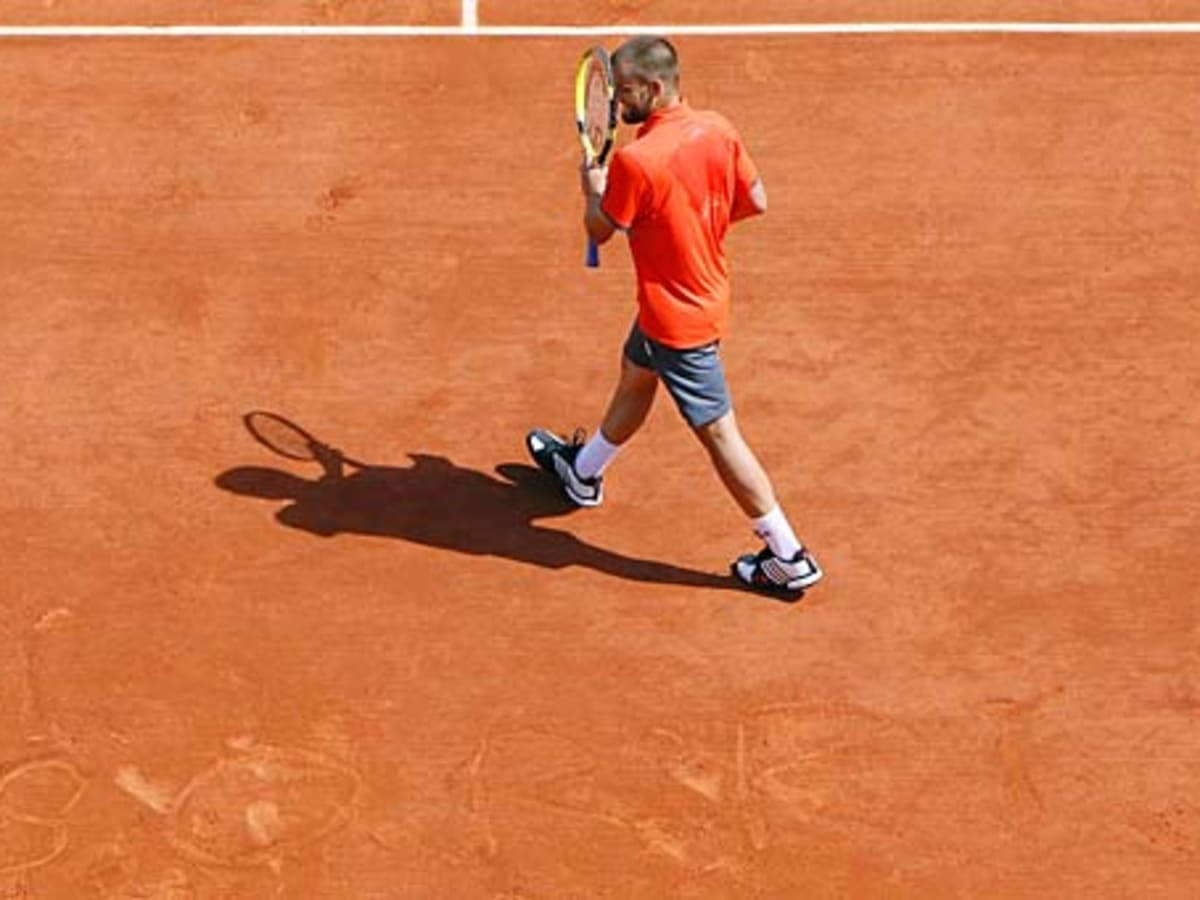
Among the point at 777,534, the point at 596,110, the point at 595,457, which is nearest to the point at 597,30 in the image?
the point at 596,110

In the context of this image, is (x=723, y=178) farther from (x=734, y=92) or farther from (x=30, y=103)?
(x=30, y=103)

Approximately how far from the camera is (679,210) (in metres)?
7.93

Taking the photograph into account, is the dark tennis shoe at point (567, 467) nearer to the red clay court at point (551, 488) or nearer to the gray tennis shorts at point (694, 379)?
the red clay court at point (551, 488)

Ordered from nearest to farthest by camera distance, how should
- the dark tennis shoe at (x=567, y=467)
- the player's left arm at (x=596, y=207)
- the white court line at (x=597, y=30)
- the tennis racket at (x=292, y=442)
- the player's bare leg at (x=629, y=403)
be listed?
the player's left arm at (x=596, y=207)
the player's bare leg at (x=629, y=403)
the dark tennis shoe at (x=567, y=467)
the tennis racket at (x=292, y=442)
the white court line at (x=597, y=30)

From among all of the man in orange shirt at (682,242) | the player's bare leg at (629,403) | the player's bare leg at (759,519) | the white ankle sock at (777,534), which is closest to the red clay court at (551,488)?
the player's bare leg at (759,519)

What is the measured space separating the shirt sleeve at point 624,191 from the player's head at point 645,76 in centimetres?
23

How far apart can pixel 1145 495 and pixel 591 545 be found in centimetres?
263

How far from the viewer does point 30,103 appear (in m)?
11.7

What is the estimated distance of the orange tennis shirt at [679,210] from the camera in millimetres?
7840

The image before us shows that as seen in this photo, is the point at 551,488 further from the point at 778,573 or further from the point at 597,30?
the point at 597,30

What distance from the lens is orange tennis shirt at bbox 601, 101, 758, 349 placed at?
25.7ft

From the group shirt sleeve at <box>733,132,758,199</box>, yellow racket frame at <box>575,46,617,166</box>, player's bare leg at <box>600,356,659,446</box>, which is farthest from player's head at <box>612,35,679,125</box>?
player's bare leg at <box>600,356,659,446</box>

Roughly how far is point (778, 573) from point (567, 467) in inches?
46.6

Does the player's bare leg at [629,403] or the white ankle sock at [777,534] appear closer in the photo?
the white ankle sock at [777,534]
